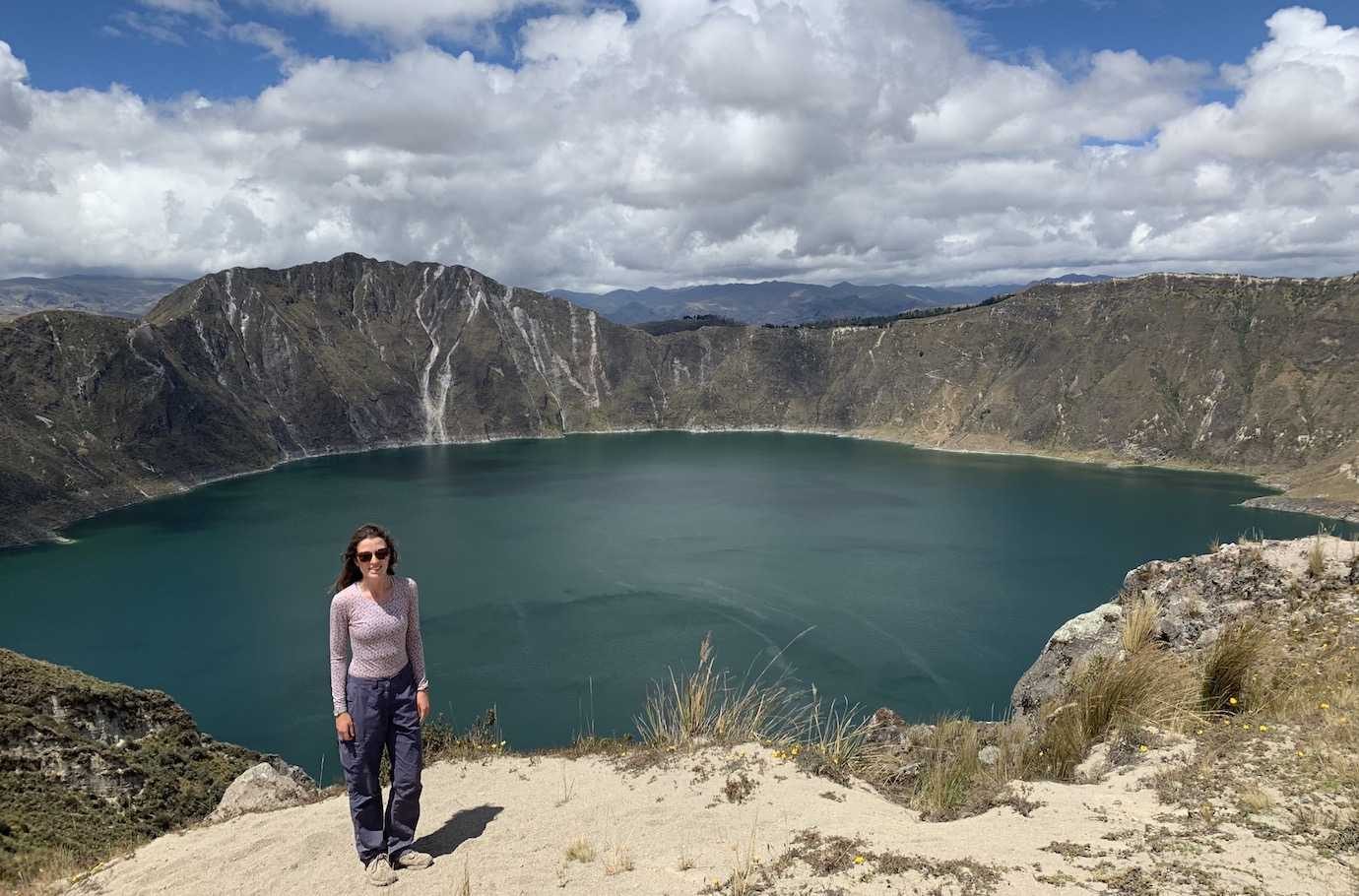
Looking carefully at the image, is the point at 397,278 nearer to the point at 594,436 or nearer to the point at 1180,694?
the point at 594,436

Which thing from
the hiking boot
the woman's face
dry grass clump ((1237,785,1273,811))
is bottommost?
the hiking boot

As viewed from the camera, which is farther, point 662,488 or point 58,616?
point 662,488

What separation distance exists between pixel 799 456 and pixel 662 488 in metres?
35.6

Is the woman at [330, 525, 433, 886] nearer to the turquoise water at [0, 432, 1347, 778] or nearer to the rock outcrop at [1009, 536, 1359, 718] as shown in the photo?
the rock outcrop at [1009, 536, 1359, 718]

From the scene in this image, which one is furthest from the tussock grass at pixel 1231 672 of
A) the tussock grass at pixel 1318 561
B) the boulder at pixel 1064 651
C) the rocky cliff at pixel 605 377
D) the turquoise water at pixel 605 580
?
the rocky cliff at pixel 605 377

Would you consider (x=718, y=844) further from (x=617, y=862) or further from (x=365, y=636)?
(x=365, y=636)

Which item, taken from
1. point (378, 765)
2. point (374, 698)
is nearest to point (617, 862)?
point (378, 765)

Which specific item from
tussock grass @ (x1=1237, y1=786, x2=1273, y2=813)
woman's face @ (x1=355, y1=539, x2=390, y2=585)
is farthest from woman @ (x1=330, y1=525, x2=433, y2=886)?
tussock grass @ (x1=1237, y1=786, x2=1273, y2=813)

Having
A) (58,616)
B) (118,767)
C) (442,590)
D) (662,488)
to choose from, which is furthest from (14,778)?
(662,488)

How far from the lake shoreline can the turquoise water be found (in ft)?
8.57

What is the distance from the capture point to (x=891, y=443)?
135 metres

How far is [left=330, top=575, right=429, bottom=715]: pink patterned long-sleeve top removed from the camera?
18.9ft

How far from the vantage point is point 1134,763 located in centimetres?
638

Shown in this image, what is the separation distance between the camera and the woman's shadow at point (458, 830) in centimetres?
608
